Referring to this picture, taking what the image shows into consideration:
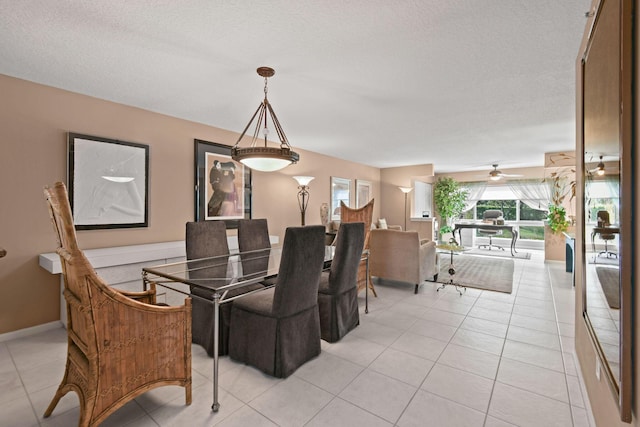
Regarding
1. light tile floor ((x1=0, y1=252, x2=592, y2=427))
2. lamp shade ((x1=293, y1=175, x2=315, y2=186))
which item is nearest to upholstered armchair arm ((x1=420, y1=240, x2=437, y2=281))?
light tile floor ((x1=0, y1=252, x2=592, y2=427))

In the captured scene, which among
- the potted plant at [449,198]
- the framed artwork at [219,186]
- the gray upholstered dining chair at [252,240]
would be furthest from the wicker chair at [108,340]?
the potted plant at [449,198]

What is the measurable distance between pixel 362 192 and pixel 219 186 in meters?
4.36

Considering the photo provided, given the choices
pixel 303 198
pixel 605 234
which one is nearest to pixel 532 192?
pixel 303 198

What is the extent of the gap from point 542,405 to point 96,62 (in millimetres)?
4040

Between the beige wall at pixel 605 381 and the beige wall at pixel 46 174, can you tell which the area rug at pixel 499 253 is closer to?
the beige wall at pixel 605 381

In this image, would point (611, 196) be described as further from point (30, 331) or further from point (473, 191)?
point (473, 191)

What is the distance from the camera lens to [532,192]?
800cm

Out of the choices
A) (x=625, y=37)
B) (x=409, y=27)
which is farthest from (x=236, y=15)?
(x=625, y=37)

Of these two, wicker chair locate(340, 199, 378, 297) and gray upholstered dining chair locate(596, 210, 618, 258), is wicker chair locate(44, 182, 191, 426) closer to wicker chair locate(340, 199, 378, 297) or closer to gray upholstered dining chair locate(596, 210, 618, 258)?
gray upholstered dining chair locate(596, 210, 618, 258)

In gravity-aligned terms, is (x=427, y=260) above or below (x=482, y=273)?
above

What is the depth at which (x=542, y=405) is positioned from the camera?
1.77 meters

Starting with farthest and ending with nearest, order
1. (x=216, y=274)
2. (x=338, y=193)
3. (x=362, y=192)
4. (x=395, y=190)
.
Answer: (x=395, y=190) → (x=362, y=192) → (x=338, y=193) → (x=216, y=274)

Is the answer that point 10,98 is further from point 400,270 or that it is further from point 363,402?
point 400,270

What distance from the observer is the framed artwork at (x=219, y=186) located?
12.9 feet
